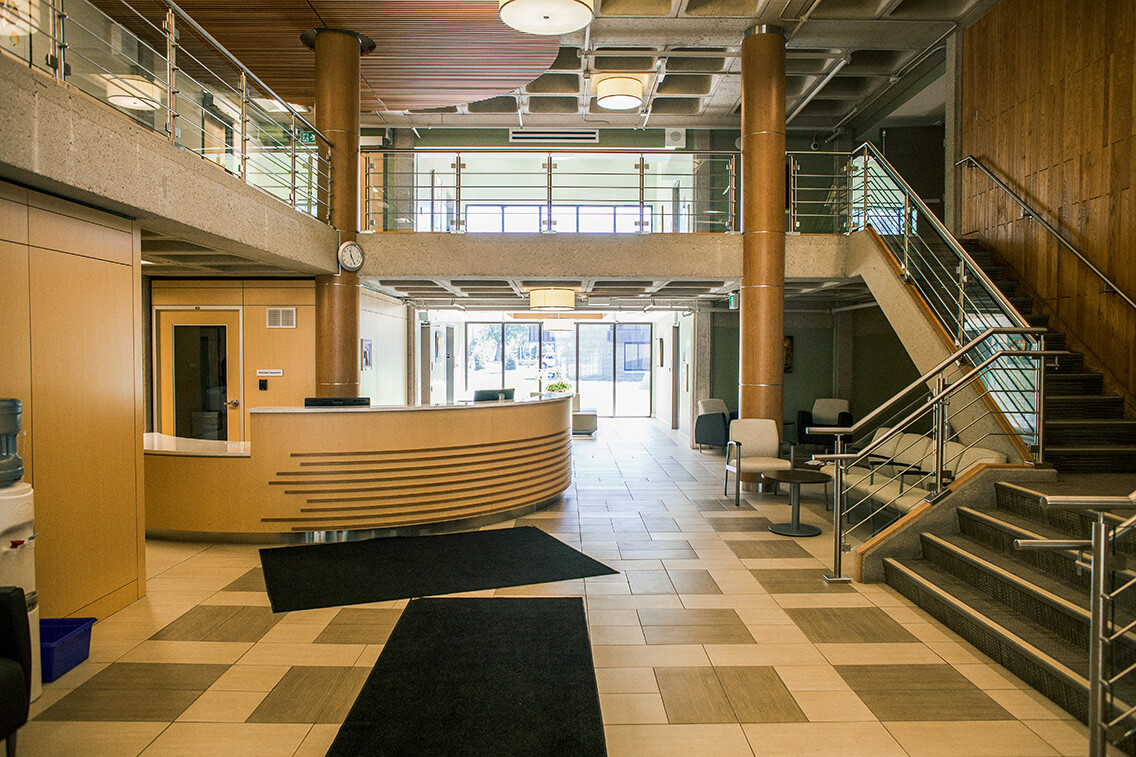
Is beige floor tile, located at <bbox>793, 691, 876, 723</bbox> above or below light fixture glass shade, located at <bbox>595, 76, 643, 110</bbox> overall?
below

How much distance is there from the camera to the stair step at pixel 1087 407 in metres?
5.82

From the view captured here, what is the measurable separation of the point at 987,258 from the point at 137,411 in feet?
26.7

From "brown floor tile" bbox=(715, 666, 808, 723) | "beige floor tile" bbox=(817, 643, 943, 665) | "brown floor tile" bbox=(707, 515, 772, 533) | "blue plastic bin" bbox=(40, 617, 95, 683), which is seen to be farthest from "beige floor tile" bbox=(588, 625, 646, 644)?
"blue plastic bin" bbox=(40, 617, 95, 683)

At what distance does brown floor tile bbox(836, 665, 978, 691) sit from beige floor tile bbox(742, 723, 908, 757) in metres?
0.43

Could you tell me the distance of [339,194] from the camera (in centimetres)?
790

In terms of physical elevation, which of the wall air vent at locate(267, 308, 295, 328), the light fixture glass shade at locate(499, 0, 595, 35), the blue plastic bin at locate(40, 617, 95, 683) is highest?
the light fixture glass shade at locate(499, 0, 595, 35)

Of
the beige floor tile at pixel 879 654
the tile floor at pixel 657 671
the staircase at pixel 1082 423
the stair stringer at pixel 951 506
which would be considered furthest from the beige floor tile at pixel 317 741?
the staircase at pixel 1082 423

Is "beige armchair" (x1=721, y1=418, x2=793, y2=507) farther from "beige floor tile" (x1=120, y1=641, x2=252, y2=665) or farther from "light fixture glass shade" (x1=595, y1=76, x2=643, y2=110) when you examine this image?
"beige floor tile" (x1=120, y1=641, x2=252, y2=665)

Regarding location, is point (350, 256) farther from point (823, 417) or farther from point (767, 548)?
point (823, 417)

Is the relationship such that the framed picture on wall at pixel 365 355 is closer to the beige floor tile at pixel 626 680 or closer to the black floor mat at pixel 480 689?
the black floor mat at pixel 480 689

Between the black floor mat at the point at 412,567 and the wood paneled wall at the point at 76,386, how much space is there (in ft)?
3.51

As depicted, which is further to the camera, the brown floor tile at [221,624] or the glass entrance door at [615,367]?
the glass entrance door at [615,367]

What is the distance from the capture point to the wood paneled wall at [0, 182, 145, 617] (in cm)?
386

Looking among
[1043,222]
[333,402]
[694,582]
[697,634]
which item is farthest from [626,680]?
[1043,222]
